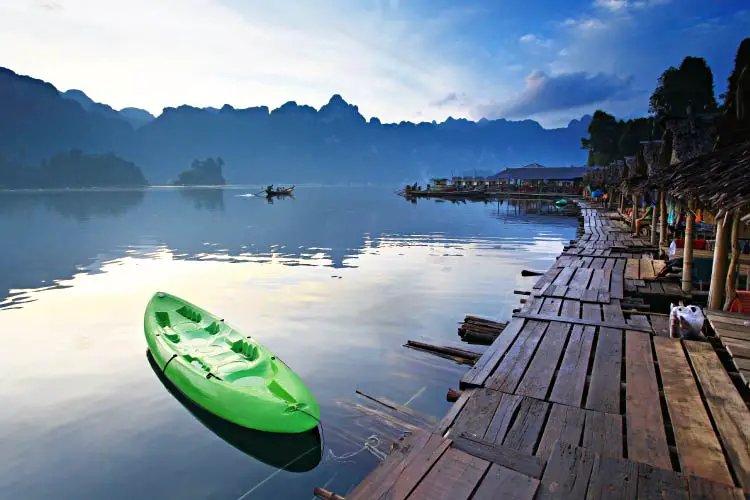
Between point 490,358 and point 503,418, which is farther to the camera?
point 490,358

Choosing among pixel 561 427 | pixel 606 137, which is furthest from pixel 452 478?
pixel 606 137

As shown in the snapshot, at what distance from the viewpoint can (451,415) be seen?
554 centimetres

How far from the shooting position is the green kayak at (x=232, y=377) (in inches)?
312

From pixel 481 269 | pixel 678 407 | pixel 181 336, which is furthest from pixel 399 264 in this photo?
pixel 678 407

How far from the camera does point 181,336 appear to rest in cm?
1162

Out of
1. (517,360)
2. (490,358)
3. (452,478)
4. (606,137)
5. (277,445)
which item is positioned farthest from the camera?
(606,137)

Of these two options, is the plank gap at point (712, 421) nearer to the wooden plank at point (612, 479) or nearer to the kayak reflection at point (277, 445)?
the wooden plank at point (612, 479)

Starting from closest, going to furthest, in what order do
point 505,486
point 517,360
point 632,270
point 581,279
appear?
point 505,486 < point 517,360 < point 581,279 < point 632,270

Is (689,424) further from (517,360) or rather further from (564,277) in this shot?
(564,277)

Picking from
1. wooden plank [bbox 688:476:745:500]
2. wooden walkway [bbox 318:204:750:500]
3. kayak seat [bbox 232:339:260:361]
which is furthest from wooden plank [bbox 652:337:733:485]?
kayak seat [bbox 232:339:260:361]

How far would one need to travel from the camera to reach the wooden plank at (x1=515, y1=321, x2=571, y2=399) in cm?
614

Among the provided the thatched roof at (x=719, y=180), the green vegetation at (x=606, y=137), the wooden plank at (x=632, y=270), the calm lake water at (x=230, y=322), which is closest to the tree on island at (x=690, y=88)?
the green vegetation at (x=606, y=137)

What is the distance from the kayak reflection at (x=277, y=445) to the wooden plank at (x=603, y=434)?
4.69m

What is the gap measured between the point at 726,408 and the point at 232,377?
7826mm
